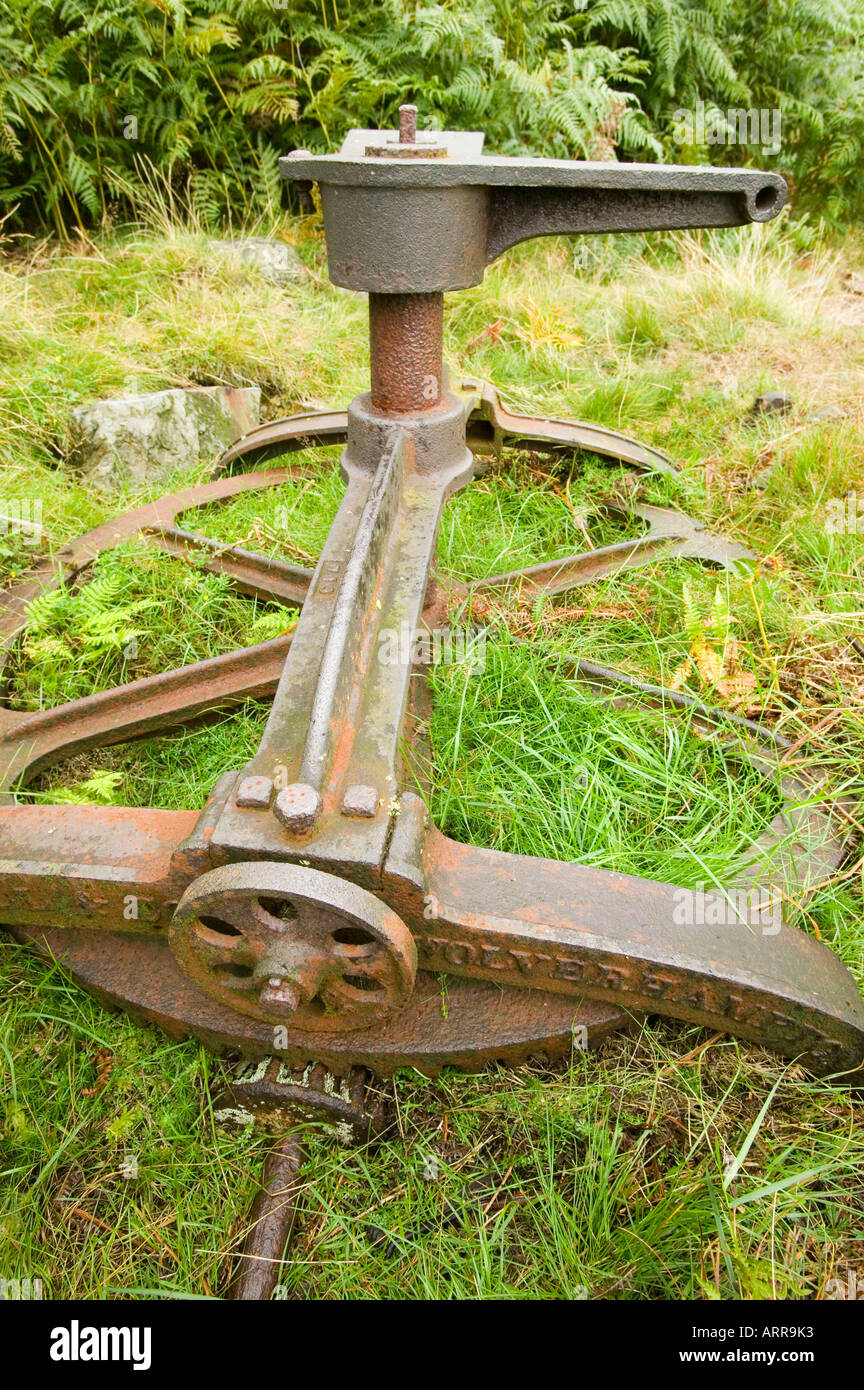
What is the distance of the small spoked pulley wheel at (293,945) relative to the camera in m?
1.37

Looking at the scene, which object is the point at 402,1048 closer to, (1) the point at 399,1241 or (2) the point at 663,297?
(1) the point at 399,1241

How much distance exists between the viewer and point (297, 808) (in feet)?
4.56

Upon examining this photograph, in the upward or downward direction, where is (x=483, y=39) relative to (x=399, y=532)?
upward

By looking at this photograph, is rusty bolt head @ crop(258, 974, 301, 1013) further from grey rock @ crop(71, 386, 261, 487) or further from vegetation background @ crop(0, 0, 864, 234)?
vegetation background @ crop(0, 0, 864, 234)

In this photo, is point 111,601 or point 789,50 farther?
point 789,50

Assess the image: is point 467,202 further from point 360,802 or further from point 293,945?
point 293,945

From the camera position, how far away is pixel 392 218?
2.06m

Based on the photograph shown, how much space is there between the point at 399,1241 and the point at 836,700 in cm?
182

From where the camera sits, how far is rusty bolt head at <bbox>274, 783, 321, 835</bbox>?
4.54 feet

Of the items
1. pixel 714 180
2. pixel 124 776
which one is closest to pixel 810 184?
pixel 714 180

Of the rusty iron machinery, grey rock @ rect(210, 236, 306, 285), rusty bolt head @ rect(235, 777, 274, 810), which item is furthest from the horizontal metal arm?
grey rock @ rect(210, 236, 306, 285)

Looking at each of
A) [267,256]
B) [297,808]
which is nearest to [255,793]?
[297,808]

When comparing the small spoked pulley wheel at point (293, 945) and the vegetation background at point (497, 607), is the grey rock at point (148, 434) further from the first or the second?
the small spoked pulley wheel at point (293, 945)

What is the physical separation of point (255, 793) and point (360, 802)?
0.18 m
